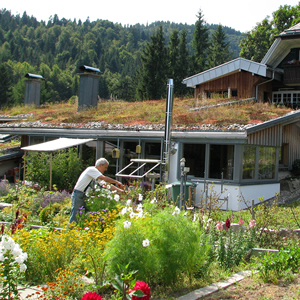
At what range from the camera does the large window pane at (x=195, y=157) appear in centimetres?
1320

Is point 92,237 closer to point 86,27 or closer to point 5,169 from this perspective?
point 5,169

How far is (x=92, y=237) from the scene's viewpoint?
5137mm

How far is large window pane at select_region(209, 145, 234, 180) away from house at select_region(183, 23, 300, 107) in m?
9.71

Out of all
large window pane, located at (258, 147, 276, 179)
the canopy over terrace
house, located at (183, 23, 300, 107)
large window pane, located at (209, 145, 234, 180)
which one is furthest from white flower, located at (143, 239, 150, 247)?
house, located at (183, 23, 300, 107)

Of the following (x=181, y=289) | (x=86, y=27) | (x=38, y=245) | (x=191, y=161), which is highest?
(x=86, y=27)

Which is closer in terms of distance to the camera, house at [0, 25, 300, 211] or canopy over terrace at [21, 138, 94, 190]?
canopy over terrace at [21, 138, 94, 190]

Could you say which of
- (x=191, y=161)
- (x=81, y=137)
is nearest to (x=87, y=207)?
(x=191, y=161)

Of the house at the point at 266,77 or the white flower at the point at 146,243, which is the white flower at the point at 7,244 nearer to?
the white flower at the point at 146,243

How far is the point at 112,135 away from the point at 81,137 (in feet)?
4.94

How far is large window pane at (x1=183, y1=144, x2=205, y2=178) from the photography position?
13.2 metres

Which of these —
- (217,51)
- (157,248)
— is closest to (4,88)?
(217,51)

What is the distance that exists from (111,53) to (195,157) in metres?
113

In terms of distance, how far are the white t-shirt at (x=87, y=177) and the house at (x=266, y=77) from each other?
53.0 ft

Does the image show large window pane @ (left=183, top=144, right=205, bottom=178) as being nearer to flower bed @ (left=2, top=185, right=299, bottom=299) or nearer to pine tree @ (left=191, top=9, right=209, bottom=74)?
flower bed @ (left=2, top=185, right=299, bottom=299)
